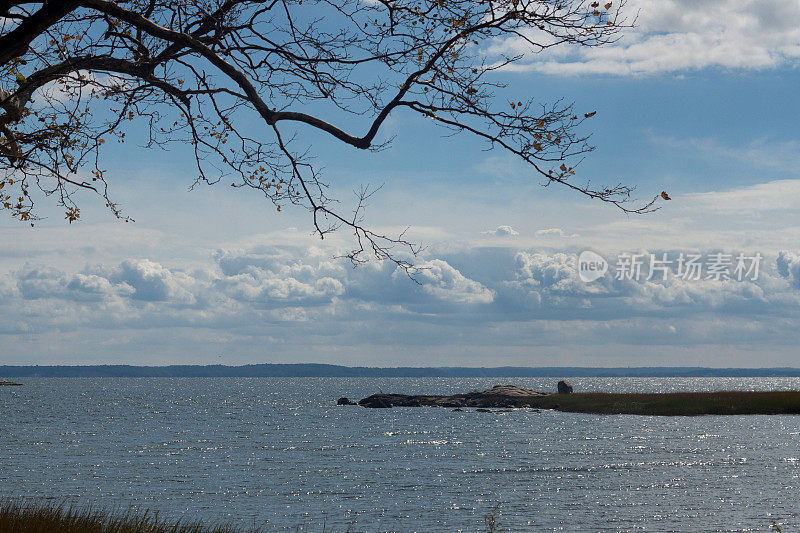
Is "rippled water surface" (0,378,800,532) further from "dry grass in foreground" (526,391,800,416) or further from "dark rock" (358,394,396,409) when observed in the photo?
"dark rock" (358,394,396,409)

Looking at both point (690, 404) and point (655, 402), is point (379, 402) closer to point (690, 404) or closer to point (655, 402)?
point (655, 402)

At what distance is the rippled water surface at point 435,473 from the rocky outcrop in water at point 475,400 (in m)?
24.1

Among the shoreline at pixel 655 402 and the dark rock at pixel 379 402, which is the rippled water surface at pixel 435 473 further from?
the dark rock at pixel 379 402

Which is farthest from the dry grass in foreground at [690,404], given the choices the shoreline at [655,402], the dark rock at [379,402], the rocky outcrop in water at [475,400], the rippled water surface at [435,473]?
the dark rock at [379,402]

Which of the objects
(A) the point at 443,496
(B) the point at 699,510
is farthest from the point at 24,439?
(B) the point at 699,510

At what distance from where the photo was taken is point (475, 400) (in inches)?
4094

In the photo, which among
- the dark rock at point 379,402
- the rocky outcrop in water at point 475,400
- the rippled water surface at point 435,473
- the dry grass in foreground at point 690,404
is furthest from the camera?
the dark rock at point 379,402

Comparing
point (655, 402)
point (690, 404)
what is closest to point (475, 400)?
point (655, 402)

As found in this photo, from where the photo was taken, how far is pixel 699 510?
99.1 feet

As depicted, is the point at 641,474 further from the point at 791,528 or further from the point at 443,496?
the point at 791,528

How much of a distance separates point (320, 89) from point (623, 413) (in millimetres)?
74946

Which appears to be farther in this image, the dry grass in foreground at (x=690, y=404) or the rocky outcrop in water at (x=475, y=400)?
the rocky outcrop in water at (x=475, y=400)

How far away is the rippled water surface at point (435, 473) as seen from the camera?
2970 centimetres

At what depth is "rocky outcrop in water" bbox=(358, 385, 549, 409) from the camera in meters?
102
